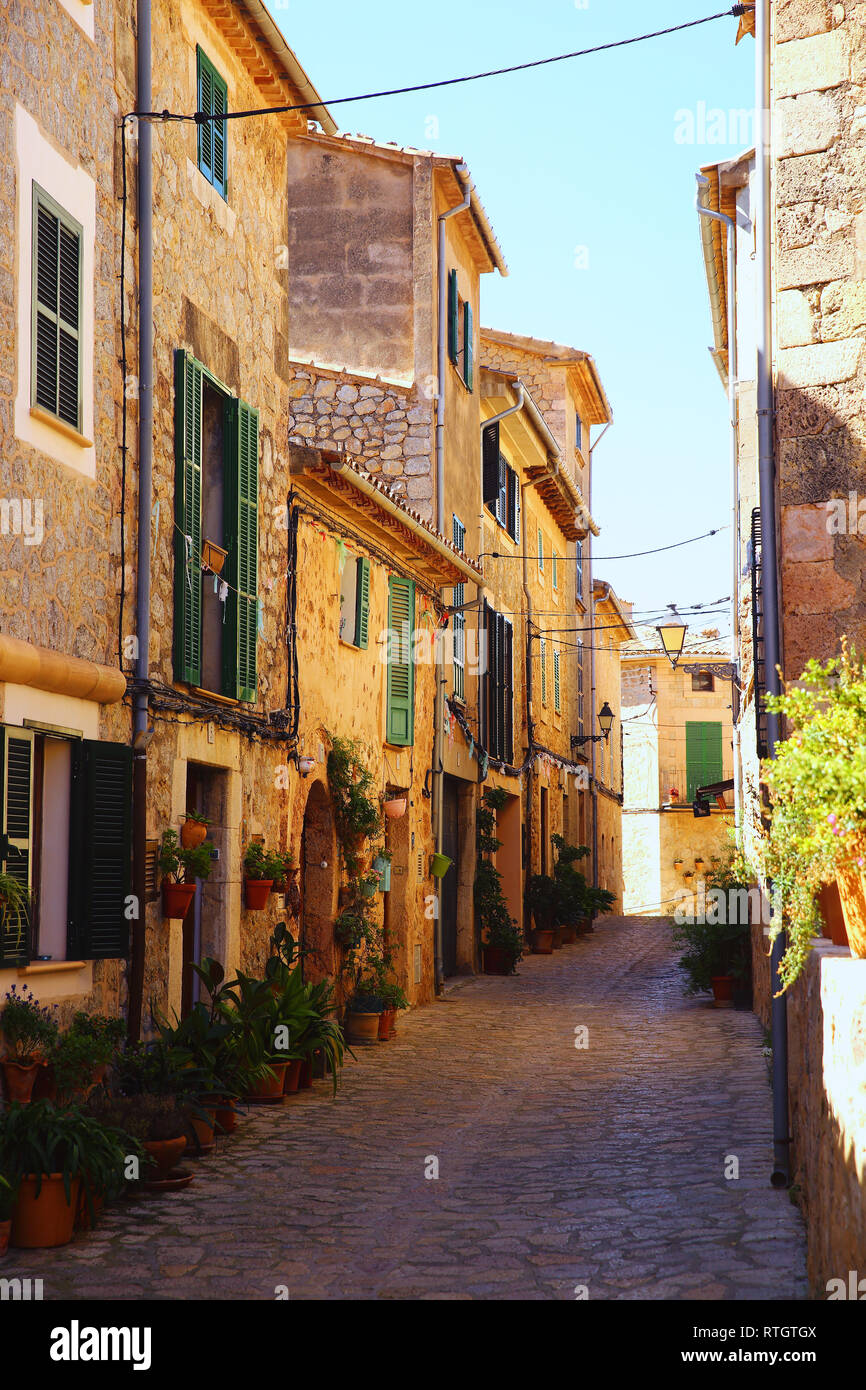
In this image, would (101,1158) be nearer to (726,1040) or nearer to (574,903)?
(726,1040)

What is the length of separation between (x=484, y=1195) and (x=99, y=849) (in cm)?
285

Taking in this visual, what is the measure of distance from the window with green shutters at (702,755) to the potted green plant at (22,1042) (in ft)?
102

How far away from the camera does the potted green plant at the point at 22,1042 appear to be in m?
7.03

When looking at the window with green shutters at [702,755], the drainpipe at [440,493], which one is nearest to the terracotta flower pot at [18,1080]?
the drainpipe at [440,493]

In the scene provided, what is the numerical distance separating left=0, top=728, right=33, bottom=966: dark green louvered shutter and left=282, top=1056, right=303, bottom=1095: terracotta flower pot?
3.16 metres

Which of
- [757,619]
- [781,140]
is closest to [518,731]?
[757,619]

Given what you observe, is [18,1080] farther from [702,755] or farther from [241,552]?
[702,755]

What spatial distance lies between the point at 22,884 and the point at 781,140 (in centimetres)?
543

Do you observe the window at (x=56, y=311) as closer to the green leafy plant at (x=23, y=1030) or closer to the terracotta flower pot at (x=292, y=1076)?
the green leafy plant at (x=23, y=1030)

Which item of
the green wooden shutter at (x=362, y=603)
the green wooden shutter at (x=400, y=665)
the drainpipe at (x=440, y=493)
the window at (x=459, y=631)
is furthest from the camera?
the window at (x=459, y=631)

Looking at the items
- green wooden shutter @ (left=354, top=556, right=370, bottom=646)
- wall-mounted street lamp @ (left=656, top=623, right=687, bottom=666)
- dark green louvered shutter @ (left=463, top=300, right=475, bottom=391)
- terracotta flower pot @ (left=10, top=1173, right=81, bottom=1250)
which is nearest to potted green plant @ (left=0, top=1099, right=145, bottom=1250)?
terracotta flower pot @ (left=10, top=1173, right=81, bottom=1250)

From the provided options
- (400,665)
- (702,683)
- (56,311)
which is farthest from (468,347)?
(702,683)

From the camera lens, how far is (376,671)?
15.0 metres

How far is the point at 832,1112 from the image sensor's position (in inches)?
182
